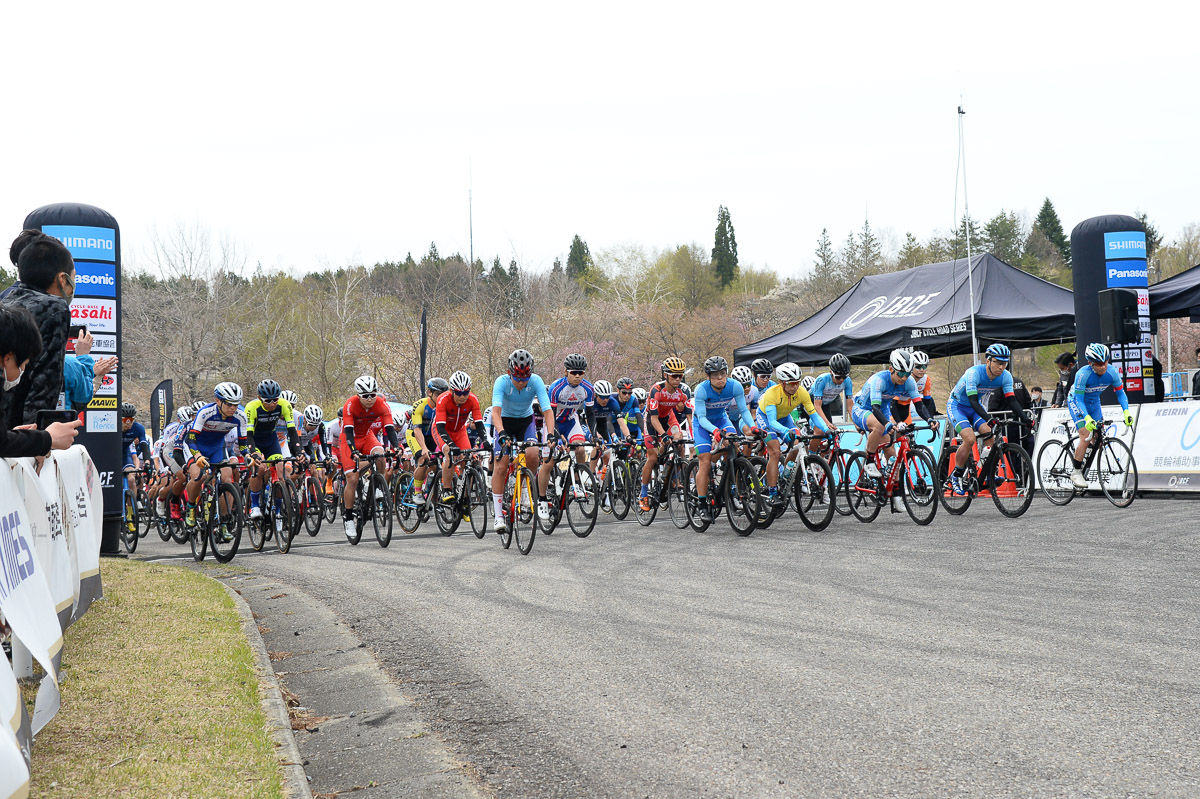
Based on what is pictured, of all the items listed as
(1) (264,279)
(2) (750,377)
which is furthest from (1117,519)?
(1) (264,279)

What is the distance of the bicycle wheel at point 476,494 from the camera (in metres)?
13.7

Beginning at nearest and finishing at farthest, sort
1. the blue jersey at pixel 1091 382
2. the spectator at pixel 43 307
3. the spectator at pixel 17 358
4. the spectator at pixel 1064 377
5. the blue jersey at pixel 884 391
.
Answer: the spectator at pixel 17 358
the spectator at pixel 43 307
the blue jersey at pixel 884 391
the blue jersey at pixel 1091 382
the spectator at pixel 1064 377

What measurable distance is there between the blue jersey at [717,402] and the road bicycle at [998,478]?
2.49m

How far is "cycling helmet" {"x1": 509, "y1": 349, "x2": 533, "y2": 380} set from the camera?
1236 centimetres

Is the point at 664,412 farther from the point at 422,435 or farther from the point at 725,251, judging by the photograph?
the point at 725,251

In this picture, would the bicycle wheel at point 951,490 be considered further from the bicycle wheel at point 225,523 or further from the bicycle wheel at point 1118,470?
the bicycle wheel at point 225,523

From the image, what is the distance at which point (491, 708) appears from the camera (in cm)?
512

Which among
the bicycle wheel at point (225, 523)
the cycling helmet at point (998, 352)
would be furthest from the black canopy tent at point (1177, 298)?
the bicycle wheel at point (225, 523)

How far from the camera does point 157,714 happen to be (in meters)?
4.95

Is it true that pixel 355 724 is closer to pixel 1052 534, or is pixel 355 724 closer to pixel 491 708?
pixel 491 708

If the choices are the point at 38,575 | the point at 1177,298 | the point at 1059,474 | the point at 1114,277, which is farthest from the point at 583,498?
the point at 1177,298

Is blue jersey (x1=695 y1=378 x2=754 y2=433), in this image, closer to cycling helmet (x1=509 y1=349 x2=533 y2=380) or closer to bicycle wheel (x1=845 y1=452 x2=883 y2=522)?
bicycle wheel (x1=845 y1=452 x2=883 y2=522)

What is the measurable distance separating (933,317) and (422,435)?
12.5m

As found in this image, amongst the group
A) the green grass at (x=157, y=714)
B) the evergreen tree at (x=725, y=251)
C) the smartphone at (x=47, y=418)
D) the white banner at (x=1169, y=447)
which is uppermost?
the evergreen tree at (x=725, y=251)
